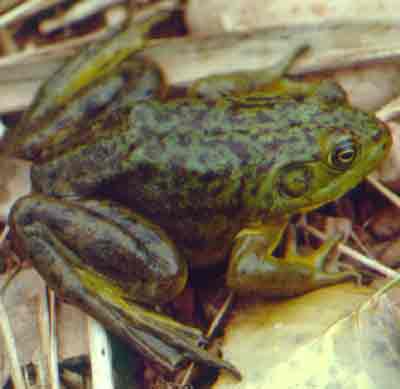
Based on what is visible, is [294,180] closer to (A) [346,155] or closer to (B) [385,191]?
(A) [346,155]

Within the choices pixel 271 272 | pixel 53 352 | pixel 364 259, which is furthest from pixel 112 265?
pixel 364 259

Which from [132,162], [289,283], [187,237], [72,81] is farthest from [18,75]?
[289,283]

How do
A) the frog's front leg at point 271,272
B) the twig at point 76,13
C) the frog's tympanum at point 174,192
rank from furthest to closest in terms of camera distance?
the twig at point 76,13, the frog's front leg at point 271,272, the frog's tympanum at point 174,192

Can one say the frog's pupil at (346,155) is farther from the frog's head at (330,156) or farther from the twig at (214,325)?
the twig at (214,325)

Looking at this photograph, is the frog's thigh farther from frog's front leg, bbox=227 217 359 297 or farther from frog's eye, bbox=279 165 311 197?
frog's eye, bbox=279 165 311 197

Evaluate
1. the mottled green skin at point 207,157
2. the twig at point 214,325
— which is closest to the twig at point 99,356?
the twig at point 214,325

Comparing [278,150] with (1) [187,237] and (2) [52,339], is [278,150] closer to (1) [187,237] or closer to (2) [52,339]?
(1) [187,237]
